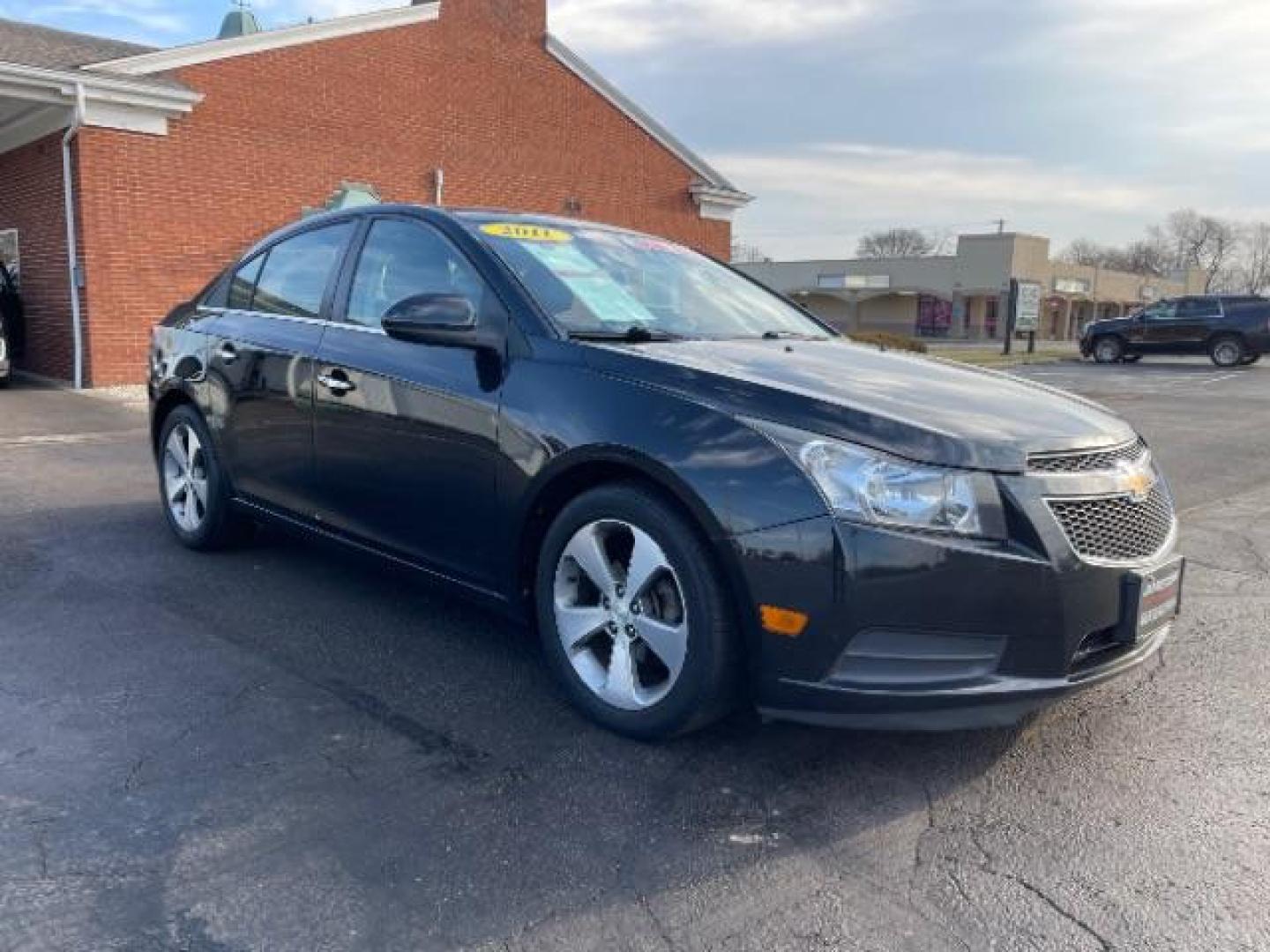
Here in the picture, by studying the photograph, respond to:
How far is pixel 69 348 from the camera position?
44.2ft

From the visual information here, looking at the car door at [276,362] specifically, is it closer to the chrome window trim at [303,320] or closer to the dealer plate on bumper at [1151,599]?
the chrome window trim at [303,320]

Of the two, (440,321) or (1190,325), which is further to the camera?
(1190,325)

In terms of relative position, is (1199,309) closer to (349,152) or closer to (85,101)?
(349,152)

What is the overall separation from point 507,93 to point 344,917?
680 inches

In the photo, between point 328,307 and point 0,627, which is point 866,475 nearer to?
point 328,307

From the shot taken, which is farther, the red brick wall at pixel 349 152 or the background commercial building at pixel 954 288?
the background commercial building at pixel 954 288

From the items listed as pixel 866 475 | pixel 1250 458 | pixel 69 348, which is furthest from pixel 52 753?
pixel 69 348

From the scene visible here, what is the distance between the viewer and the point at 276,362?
4.55m

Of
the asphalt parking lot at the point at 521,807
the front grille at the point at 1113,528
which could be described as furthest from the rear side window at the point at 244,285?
the front grille at the point at 1113,528

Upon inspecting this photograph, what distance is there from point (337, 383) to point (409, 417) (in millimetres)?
544

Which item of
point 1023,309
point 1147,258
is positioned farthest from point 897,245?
point 1023,309

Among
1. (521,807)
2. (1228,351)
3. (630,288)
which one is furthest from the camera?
(1228,351)

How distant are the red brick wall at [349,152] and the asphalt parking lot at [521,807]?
10.2 m

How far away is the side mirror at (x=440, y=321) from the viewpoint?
3.48 m
